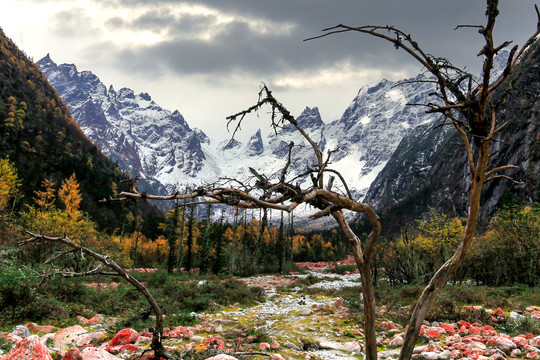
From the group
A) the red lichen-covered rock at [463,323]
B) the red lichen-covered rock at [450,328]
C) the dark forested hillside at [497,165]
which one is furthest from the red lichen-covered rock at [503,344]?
the dark forested hillside at [497,165]

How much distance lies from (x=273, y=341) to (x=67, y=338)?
4.58m

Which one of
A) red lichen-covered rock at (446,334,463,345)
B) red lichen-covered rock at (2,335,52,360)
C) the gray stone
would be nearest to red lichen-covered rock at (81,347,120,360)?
red lichen-covered rock at (2,335,52,360)

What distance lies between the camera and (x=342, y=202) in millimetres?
2809

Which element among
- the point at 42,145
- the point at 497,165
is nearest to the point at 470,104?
the point at 497,165

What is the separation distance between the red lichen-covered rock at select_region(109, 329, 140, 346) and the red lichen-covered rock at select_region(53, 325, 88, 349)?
74 cm

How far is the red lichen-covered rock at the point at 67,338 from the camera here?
618cm

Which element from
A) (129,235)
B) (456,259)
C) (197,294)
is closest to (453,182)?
(129,235)

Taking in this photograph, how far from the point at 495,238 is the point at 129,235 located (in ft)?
202

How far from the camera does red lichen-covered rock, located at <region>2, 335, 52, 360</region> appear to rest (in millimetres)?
3520

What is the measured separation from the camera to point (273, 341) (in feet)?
25.0

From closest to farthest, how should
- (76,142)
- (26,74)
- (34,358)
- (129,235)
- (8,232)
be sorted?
1. (34,358)
2. (8,232)
3. (129,235)
4. (76,142)
5. (26,74)

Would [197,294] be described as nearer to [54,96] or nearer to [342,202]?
[342,202]

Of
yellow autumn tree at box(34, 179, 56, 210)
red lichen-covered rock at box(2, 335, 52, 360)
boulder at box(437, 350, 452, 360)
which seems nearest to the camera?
red lichen-covered rock at box(2, 335, 52, 360)

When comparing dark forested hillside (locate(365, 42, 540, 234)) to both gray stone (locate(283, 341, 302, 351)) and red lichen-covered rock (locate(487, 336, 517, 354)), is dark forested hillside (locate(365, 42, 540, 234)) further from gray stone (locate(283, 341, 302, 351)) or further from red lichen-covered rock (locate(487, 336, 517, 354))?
gray stone (locate(283, 341, 302, 351))
